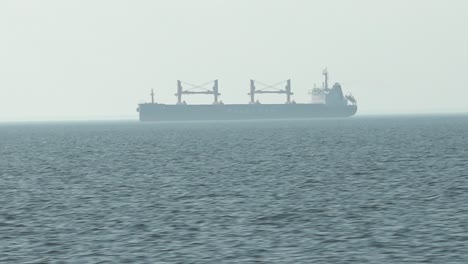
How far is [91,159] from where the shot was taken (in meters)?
69.5

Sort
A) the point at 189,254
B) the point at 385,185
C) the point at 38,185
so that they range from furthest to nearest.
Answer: the point at 38,185
the point at 385,185
the point at 189,254

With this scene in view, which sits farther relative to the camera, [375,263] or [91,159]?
[91,159]

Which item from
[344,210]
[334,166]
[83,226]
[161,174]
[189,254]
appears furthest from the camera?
[334,166]

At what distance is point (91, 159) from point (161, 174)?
2048cm

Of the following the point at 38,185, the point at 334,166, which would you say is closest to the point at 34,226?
the point at 38,185

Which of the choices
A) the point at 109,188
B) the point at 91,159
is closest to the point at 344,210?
the point at 109,188

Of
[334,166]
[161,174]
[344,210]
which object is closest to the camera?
[344,210]

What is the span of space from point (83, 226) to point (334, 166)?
27839 mm

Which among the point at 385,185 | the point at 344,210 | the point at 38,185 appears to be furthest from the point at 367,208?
the point at 38,185

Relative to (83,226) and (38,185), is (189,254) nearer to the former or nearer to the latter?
(83,226)

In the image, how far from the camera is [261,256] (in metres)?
22.4

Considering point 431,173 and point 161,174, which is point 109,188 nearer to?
point 161,174

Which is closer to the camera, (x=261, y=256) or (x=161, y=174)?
(x=261, y=256)

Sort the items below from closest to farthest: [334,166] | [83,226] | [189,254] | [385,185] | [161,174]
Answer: [189,254]
[83,226]
[385,185]
[161,174]
[334,166]
